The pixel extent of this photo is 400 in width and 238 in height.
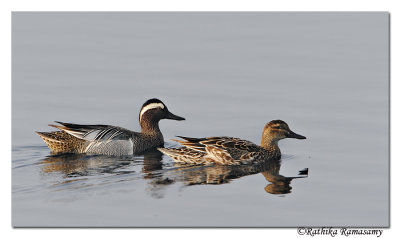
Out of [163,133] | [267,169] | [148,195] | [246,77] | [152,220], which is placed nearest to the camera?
[152,220]

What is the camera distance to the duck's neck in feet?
49.7

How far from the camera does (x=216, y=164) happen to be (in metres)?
14.6

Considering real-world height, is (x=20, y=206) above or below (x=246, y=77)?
below

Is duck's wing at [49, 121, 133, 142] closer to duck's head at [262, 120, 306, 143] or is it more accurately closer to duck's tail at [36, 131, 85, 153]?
duck's tail at [36, 131, 85, 153]

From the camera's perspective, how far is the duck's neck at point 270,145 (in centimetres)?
1516

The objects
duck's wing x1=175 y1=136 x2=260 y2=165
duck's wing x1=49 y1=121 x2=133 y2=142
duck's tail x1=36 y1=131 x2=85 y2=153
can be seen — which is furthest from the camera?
duck's wing x1=49 y1=121 x2=133 y2=142

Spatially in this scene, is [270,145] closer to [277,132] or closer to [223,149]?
[277,132]

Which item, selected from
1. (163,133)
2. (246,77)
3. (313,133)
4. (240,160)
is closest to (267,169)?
(240,160)

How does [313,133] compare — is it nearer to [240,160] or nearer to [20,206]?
[240,160]

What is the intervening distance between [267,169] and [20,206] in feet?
15.4

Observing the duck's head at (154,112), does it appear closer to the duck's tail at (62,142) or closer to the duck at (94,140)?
the duck at (94,140)

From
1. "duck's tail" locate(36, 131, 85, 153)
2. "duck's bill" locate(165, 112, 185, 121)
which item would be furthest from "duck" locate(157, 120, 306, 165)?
"duck's tail" locate(36, 131, 85, 153)

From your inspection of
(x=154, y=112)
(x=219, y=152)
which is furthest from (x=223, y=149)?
(x=154, y=112)

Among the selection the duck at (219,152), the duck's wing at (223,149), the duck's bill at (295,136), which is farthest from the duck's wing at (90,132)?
the duck's bill at (295,136)
